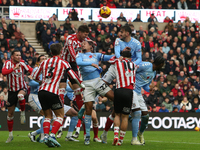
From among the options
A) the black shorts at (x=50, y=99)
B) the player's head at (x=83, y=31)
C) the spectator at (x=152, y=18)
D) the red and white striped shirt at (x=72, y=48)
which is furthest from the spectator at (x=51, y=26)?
the black shorts at (x=50, y=99)

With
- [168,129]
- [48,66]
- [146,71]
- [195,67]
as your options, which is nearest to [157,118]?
[168,129]

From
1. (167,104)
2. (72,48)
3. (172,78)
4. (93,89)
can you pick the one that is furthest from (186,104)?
(93,89)

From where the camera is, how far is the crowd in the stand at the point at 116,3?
25.6m

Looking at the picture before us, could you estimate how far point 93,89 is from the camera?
10.2 meters

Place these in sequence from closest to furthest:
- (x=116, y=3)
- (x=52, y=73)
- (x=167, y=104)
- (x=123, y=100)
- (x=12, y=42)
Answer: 1. (x=52, y=73)
2. (x=123, y=100)
3. (x=167, y=104)
4. (x=12, y=42)
5. (x=116, y=3)

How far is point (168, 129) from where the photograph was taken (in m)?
18.5

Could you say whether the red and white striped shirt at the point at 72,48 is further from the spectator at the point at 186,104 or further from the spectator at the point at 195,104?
the spectator at the point at 195,104

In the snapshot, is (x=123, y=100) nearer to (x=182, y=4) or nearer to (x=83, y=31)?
(x=83, y=31)

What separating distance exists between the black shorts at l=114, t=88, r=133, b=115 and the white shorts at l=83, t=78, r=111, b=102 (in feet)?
2.20

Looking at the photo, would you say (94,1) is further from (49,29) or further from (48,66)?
(48,66)

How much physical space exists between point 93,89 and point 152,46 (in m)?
13.9

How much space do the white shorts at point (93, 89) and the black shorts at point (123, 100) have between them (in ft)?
2.20

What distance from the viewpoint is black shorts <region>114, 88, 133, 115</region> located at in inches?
371

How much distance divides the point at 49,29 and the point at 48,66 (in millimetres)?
13955
